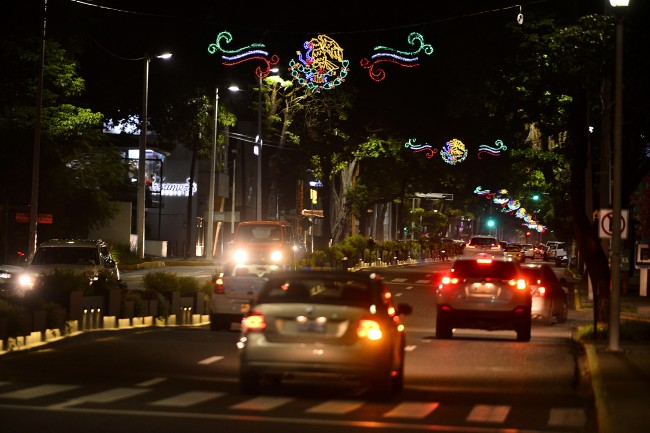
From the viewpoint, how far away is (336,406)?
14.6m

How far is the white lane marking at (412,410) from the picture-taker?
1394 centimetres

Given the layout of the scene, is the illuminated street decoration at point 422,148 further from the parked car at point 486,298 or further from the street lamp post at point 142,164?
the parked car at point 486,298

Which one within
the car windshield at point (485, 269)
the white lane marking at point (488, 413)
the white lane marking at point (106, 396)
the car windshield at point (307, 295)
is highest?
the car windshield at point (485, 269)

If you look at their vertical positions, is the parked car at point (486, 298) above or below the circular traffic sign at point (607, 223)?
below

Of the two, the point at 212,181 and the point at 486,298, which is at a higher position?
the point at 212,181

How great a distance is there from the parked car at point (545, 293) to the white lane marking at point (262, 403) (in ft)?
54.9

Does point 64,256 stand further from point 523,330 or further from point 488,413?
point 488,413

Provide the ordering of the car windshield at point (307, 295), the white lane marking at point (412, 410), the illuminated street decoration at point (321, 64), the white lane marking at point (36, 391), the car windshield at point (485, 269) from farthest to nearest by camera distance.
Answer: the illuminated street decoration at point (321, 64) < the car windshield at point (485, 269) < the car windshield at point (307, 295) < the white lane marking at point (36, 391) < the white lane marking at point (412, 410)

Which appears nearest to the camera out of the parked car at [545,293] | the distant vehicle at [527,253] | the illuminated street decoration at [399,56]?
the parked car at [545,293]

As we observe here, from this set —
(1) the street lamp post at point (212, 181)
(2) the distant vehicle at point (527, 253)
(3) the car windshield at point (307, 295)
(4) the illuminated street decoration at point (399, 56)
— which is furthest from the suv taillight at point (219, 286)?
(2) the distant vehicle at point (527, 253)

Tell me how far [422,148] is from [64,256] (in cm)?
4222

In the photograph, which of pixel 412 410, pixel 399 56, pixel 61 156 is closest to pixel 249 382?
pixel 412 410

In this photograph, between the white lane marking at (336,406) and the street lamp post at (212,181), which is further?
the street lamp post at (212,181)

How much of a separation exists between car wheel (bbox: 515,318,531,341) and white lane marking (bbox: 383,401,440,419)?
10.9 metres
